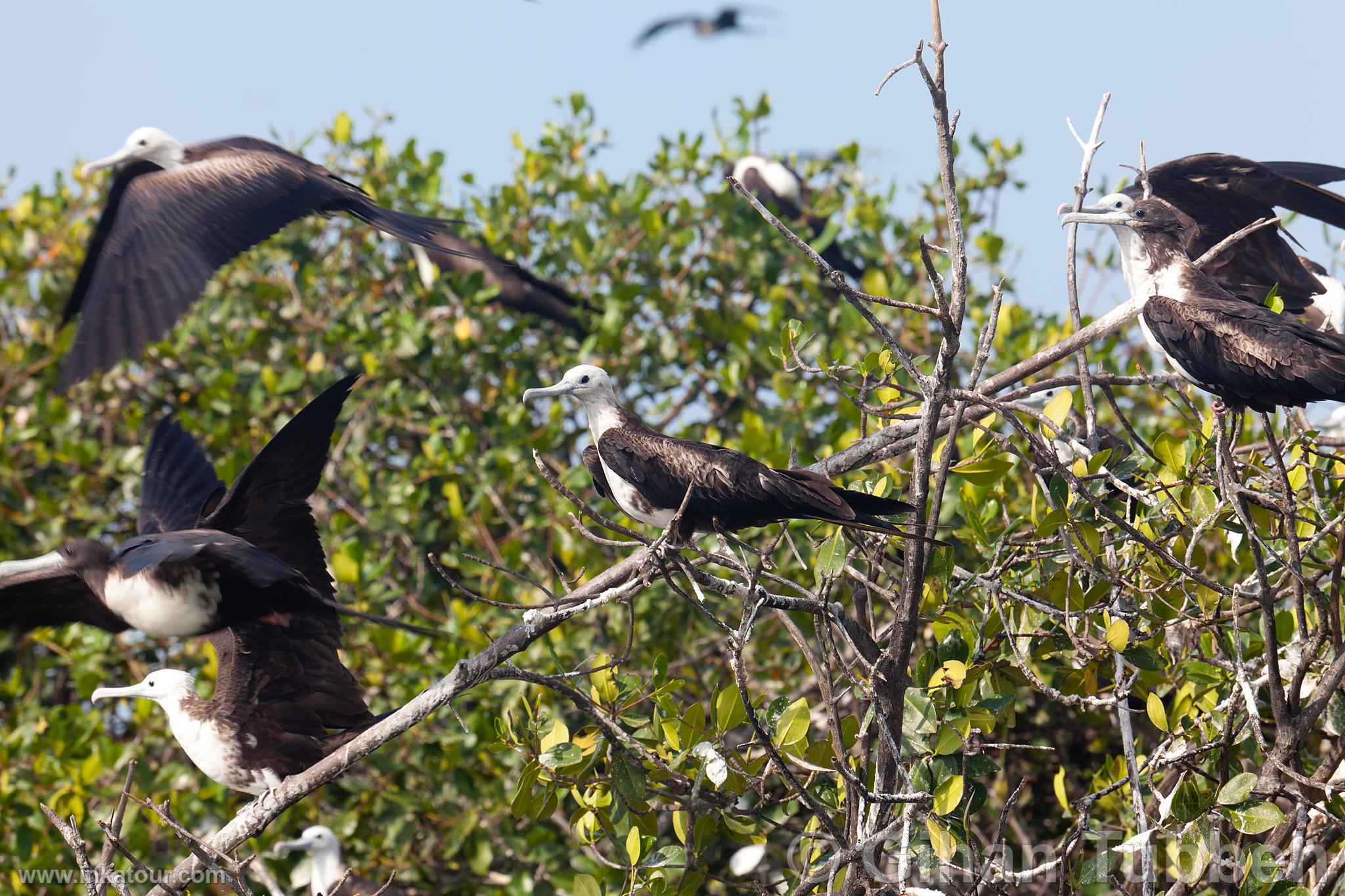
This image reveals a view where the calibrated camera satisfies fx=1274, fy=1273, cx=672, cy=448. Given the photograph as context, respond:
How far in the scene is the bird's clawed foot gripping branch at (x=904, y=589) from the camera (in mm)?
2143

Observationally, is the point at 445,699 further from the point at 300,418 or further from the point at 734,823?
the point at 300,418

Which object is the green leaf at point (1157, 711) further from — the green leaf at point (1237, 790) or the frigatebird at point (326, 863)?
the frigatebird at point (326, 863)

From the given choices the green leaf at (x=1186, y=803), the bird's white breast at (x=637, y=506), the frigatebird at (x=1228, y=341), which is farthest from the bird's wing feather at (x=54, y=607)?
the frigatebird at (x=1228, y=341)

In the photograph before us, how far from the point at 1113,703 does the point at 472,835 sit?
207 centimetres

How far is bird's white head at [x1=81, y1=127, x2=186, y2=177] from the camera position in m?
3.68

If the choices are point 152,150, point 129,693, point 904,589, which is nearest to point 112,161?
point 152,150

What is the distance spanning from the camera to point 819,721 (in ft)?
10.9

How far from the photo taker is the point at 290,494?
311 cm

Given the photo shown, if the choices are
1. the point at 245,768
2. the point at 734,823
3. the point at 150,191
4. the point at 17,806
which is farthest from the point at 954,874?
the point at 17,806

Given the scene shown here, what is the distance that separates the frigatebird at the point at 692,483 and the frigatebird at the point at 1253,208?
1.35 m

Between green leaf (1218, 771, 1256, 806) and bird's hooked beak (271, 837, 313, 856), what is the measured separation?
8.64 feet

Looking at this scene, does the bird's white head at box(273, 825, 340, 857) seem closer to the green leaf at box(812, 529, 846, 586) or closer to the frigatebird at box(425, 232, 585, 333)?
the frigatebird at box(425, 232, 585, 333)

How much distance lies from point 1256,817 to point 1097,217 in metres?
1.36

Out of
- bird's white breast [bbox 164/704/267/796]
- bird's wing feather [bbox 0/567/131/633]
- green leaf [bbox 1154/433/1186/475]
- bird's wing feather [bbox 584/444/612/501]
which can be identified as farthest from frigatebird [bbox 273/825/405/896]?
green leaf [bbox 1154/433/1186/475]
